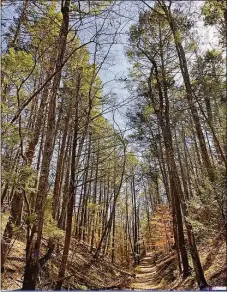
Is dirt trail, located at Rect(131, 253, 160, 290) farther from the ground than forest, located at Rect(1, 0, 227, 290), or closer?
closer

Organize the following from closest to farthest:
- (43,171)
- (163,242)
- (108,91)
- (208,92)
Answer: (43,171) → (208,92) → (108,91) → (163,242)

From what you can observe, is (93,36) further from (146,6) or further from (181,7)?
(181,7)

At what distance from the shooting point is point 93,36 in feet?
14.0

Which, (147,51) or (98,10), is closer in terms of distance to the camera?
(98,10)

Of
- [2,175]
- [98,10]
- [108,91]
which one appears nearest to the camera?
[2,175]

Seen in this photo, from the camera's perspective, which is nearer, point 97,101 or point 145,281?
point 97,101

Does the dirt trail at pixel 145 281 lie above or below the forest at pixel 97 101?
below

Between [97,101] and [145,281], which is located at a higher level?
[97,101]

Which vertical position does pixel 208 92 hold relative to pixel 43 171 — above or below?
above

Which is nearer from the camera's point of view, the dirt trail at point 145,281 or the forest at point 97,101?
the forest at point 97,101

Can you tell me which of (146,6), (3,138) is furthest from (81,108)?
(3,138)

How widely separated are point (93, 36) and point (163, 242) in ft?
34.8

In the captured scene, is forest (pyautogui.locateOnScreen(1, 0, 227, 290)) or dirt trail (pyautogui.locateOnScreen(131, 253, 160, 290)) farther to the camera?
dirt trail (pyautogui.locateOnScreen(131, 253, 160, 290))

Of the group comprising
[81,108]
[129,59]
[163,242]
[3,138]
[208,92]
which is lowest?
[163,242]
